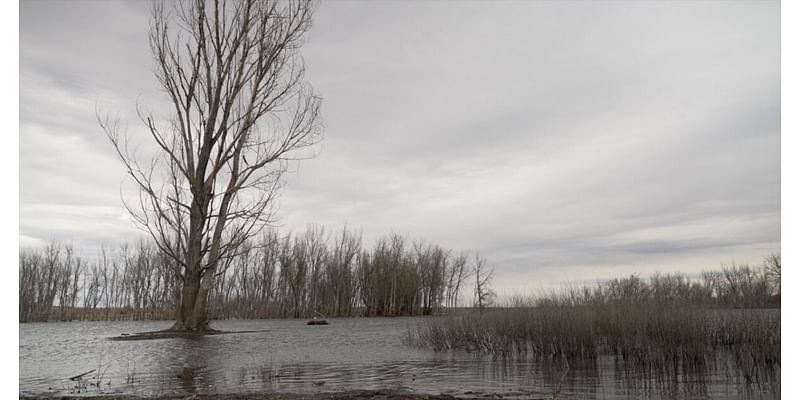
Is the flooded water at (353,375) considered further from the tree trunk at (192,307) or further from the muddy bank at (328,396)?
the tree trunk at (192,307)

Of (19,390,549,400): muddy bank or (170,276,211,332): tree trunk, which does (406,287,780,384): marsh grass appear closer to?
(19,390,549,400): muddy bank

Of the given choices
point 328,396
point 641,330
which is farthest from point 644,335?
point 328,396

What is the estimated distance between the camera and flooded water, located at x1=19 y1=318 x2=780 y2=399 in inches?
333

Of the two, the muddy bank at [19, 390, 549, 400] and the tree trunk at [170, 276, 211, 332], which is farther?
the tree trunk at [170, 276, 211, 332]

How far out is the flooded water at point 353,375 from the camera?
8.47 m

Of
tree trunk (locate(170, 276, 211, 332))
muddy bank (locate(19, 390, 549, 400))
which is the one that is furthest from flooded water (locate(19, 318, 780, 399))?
tree trunk (locate(170, 276, 211, 332))

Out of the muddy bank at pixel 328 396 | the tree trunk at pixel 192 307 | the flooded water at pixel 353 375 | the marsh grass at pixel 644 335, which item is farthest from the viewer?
the tree trunk at pixel 192 307

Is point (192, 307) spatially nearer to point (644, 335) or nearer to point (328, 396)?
point (328, 396)

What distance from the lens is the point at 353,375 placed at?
1031cm

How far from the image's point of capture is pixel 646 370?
35.8ft

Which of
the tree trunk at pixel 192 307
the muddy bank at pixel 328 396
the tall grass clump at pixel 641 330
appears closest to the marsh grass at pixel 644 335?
the tall grass clump at pixel 641 330

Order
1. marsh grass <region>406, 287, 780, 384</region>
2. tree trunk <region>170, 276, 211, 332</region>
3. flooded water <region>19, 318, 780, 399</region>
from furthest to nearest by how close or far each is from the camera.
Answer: tree trunk <region>170, 276, 211, 332</region> → marsh grass <region>406, 287, 780, 384</region> → flooded water <region>19, 318, 780, 399</region>

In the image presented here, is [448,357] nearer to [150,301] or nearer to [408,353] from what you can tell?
[408,353]

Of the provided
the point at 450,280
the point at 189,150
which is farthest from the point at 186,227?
the point at 450,280
